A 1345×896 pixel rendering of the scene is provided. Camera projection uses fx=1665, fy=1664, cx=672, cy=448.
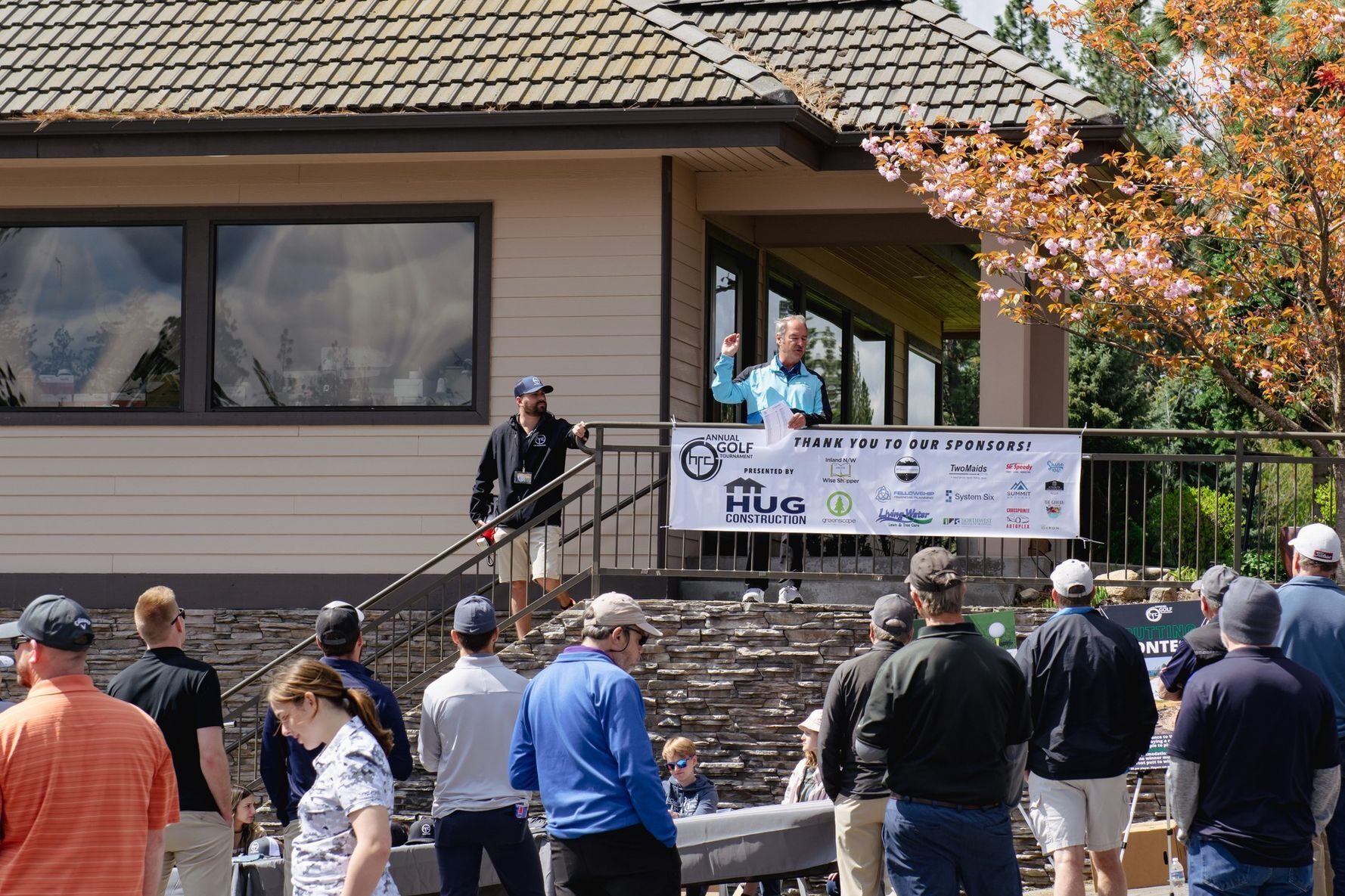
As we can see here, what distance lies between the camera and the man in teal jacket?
10.9 m

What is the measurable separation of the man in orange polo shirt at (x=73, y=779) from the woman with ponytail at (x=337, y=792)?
1.45 feet

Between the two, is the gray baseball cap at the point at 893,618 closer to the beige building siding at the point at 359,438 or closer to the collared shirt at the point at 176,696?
the collared shirt at the point at 176,696

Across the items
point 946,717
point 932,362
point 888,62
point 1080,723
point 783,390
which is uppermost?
point 888,62

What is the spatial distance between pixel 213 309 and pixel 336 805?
821 centimetres

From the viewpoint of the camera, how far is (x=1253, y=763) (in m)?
5.62

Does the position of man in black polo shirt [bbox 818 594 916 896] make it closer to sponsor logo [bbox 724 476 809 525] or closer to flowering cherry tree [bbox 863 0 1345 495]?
sponsor logo [bbox 724 476 809 525]

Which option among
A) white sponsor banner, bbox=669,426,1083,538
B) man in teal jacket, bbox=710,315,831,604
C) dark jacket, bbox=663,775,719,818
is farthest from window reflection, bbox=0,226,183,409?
dark jacket, bbox=663,775,719,818

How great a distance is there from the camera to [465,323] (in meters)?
12.4

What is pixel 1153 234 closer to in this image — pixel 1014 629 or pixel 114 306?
pixel 1014 629

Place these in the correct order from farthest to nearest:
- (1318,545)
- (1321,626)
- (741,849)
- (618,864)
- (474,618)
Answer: (741,849) → (1318,545) → (1321,626) → (474,618) → (618,864)

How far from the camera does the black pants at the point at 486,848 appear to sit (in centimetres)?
671

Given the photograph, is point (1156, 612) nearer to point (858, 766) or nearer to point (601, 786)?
point (858, 766)

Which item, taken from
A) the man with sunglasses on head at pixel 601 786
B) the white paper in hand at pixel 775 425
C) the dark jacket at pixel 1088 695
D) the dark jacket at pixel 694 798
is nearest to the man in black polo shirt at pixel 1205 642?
the dark jacket at pixel 1088 695

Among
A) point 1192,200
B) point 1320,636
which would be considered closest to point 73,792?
point 1320,636
